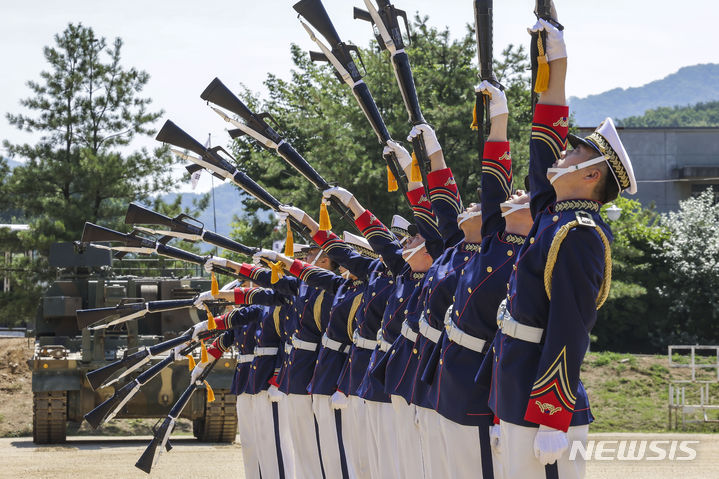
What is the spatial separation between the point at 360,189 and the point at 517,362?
14300mm

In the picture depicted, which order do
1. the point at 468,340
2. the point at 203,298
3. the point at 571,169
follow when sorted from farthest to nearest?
the point at 203,298 → the point at 468,340 → the point at 571,169

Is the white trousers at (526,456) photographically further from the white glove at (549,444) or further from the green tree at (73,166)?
the green tree at (73,166)

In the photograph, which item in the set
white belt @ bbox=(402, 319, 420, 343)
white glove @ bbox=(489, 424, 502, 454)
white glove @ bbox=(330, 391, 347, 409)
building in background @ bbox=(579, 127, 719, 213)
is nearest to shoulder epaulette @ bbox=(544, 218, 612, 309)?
white glove @ bbox=(489, 424, 502, 454)

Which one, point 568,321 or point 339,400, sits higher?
point 568,321

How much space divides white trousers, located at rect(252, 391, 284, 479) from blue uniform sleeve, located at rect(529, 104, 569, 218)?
17.5ft

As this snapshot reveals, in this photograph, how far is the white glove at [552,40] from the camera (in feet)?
13.9

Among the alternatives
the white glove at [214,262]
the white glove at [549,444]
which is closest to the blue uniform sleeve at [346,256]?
the white glove at [214,262]

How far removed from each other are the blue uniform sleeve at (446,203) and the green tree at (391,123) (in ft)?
38.9

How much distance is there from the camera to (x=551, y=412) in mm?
3953

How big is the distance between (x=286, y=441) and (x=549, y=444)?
5.52 m

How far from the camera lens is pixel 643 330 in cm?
2688

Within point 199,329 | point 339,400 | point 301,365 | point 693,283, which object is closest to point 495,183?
point 339,400

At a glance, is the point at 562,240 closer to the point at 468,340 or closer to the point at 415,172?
the point at 468,340

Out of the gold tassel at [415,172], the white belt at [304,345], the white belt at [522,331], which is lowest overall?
the white belt at [304,345]
